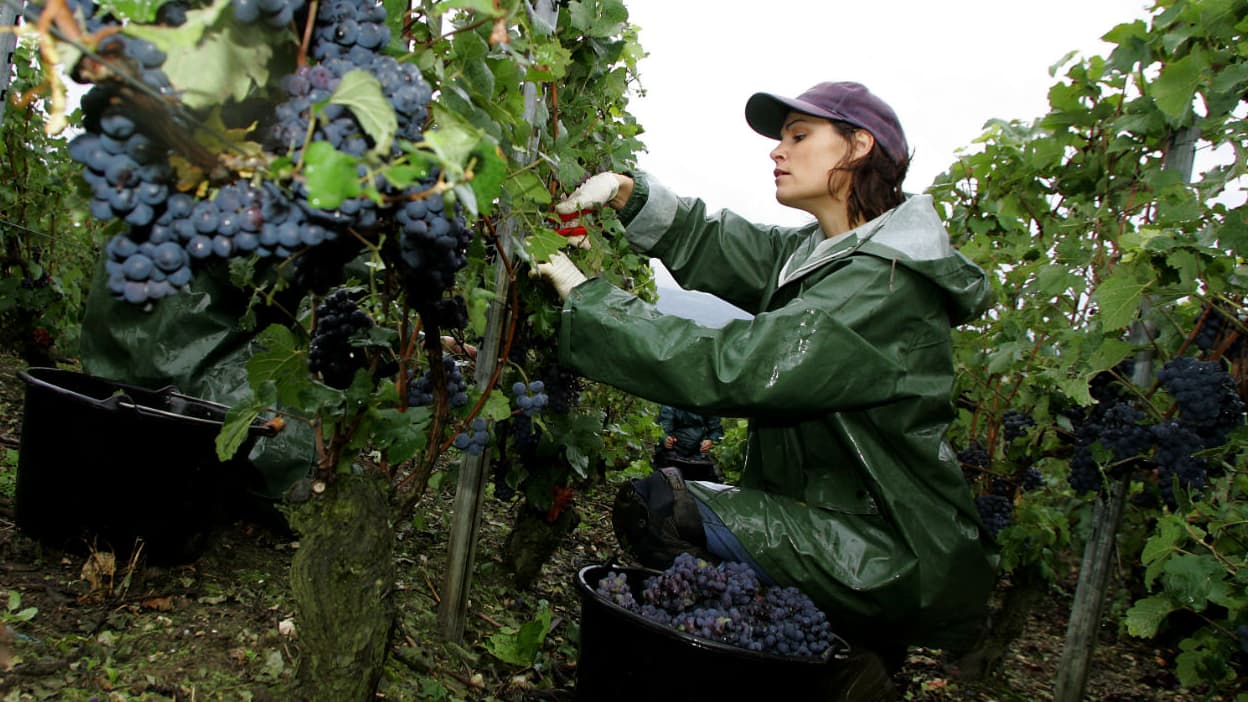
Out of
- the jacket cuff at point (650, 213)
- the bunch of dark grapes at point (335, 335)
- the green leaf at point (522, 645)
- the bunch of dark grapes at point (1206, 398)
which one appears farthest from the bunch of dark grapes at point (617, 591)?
the bunch of dark grapes at point (1206, 398)

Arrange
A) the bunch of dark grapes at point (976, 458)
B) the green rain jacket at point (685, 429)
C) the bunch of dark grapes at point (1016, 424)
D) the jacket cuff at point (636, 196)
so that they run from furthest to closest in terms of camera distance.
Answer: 1. the green rain jacket at point (685, 429)
2. the bunch of dark grapes at point (976, 458)
3. the bunch of dark grapes at point (1016, 424)
4. the jacket cuff at point (636, 196)

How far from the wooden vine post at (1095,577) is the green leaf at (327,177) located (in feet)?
8.90

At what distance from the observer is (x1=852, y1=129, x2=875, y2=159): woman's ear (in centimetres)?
255

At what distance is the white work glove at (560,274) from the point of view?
2.11 meters

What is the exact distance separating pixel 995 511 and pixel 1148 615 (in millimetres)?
1109

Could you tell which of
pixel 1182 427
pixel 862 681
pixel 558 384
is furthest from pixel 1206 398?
pixel 558 384

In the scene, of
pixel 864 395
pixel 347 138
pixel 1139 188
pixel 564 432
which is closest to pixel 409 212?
pixel 347 138

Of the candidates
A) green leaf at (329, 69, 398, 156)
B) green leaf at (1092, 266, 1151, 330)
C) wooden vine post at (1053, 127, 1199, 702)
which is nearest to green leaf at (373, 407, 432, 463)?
green leaf at (329, 69, 398, 156)

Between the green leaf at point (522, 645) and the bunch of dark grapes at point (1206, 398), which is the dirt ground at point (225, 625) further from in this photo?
the bunch of dark grapes at point (1206, 398)

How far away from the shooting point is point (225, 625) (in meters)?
2.02

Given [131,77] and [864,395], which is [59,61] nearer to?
[131,77]

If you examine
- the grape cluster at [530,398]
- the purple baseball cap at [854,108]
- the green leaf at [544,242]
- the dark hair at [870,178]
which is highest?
the purple baseball cap at [854,108]

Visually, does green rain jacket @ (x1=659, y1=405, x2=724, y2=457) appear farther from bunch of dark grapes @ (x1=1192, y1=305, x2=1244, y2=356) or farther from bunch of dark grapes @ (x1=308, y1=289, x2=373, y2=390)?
bunch of dark grapes @ (x1=308, y1=289, x2=373, y2=390)

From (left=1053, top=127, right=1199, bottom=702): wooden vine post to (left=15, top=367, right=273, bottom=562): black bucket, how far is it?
2.85m
